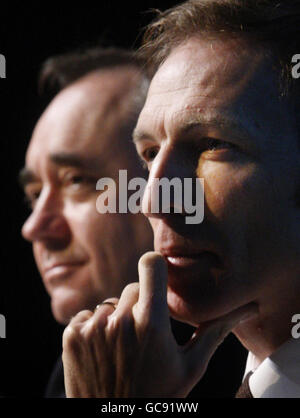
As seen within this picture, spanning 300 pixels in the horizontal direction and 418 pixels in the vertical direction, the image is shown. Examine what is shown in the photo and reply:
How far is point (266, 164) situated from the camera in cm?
85

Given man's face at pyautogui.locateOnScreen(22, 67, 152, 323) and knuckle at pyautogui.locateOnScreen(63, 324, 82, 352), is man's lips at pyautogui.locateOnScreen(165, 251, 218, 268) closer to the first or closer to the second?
knuckle at pyautogui.locateOnScreen(63, 324, 82, 352)

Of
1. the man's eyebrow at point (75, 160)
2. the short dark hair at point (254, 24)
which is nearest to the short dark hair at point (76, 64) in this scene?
the man's eyebrow at point (75, 160)

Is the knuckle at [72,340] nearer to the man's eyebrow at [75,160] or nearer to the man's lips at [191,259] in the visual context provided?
the man's lips at [191,259]

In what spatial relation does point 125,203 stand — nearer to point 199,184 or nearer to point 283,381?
point 199,184

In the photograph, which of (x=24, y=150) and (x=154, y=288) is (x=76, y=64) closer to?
(x=24, y=150)

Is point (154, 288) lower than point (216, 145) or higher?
lower

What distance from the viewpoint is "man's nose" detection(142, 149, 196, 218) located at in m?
0.86

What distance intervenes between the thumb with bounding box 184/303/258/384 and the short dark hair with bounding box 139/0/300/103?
0.31m

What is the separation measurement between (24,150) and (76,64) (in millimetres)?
328

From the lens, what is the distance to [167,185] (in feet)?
2.81

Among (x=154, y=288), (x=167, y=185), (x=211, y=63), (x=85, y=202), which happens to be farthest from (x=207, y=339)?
(x=85, y=202)

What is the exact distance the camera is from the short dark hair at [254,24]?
87 cm

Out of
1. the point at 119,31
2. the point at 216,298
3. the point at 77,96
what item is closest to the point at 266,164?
the point at 216,298

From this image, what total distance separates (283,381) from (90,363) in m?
0.27
